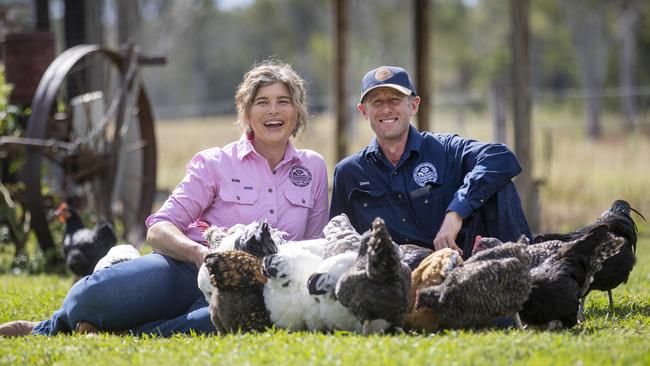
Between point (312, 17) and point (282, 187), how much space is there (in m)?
45.4

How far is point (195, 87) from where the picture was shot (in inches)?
2196

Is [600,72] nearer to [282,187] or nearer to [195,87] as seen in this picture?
[195,87]

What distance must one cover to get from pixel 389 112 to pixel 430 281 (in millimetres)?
1182

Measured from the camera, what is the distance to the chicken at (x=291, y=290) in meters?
4.58

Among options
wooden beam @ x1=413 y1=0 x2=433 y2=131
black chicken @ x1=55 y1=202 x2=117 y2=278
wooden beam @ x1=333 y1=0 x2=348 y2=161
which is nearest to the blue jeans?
black chicken @ x1=55 y1=202 x2=117 y2=278

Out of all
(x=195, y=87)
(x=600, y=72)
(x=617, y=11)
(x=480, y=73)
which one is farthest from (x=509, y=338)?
(x=195, y=87)

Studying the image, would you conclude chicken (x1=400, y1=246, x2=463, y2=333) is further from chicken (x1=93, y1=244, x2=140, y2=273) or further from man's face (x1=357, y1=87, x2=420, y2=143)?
chicken (x1=93, y1=244, x2=140, y2=273)

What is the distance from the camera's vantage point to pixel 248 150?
5539 millimetres

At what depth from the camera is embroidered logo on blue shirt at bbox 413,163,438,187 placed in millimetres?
5430

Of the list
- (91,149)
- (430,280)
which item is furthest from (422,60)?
(430,280)

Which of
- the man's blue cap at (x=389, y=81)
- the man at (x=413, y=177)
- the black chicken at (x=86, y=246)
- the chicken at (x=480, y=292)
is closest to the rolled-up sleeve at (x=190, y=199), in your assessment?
the man at (x=413, y=177)

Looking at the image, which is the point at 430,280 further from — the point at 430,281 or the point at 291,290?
the point at 291,290

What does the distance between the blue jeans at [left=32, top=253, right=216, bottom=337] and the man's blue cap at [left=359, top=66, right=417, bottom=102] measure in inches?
56.5

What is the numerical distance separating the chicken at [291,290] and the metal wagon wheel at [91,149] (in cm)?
431
